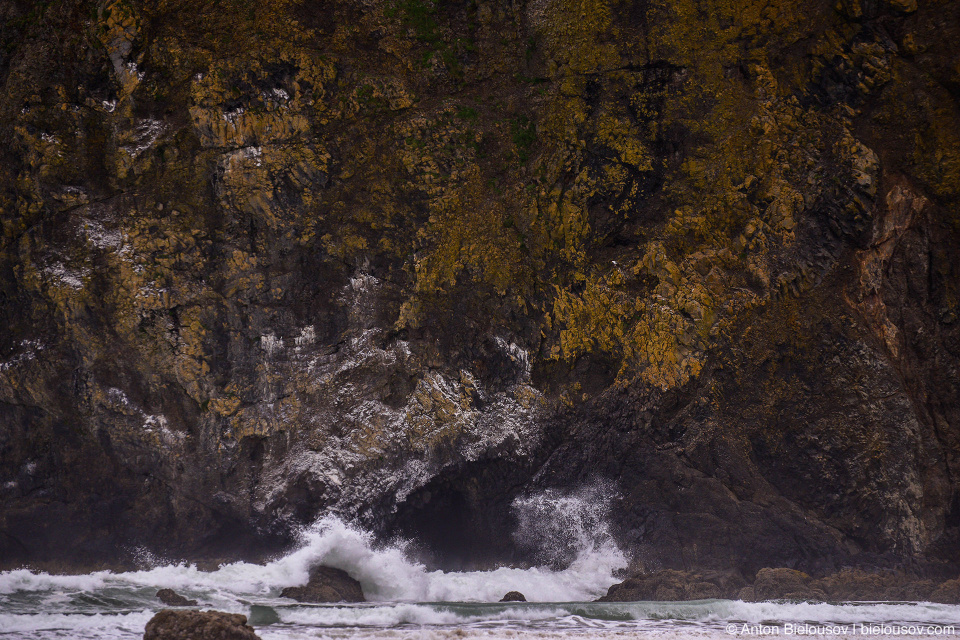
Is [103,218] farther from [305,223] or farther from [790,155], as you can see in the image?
[790,155]

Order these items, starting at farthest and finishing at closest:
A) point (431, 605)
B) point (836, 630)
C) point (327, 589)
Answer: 1. point (327, 589)
2. point (431, 605)
3. point (836, 630)

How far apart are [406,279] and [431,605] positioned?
5982 millimetres

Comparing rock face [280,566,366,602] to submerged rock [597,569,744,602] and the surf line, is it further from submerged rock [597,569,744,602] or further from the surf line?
the surf line

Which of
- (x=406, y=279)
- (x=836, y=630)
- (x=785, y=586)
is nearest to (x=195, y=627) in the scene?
(x=406, y=279)

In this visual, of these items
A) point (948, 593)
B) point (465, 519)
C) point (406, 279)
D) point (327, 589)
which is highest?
point (406, 279)

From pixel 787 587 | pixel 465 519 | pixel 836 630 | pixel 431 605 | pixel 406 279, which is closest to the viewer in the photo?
pixel 836 630

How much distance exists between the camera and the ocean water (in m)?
9.63

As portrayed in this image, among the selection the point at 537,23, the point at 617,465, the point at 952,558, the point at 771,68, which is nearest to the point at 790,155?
the point at 771,68

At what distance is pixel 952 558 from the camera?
11.6 m

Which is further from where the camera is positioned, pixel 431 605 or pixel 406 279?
pixel 406 279

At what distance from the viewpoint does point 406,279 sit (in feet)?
43.4

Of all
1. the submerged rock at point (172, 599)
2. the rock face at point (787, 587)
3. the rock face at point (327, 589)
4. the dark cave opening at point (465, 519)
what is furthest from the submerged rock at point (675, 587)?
the submerged rock at point (172, 599)

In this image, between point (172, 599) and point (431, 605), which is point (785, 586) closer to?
point (431, 605)

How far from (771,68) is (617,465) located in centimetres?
795
